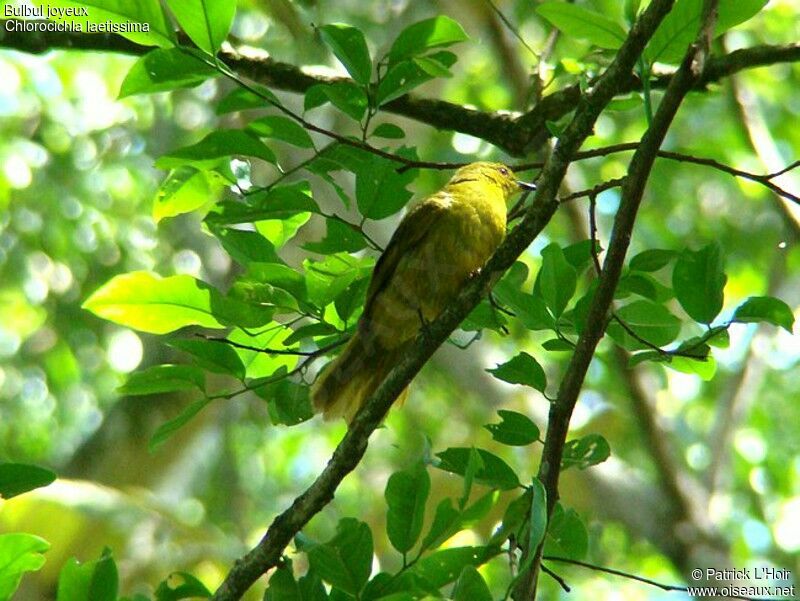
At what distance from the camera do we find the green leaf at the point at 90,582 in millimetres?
2102

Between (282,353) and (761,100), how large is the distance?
6.90m

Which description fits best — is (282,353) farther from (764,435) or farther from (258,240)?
(764,435)

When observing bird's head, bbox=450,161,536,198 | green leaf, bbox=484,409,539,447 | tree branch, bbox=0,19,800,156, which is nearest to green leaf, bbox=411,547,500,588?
green leaf, bbox=484,409,539,447

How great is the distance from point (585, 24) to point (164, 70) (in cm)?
96

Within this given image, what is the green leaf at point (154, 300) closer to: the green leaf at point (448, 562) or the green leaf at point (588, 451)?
the green leaf at point (448, 562)

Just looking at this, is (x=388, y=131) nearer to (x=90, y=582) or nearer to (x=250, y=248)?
(x=250, y=248)

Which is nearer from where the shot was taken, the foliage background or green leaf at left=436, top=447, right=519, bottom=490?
green leaf at left=436, top=447, right=519, bottom=490

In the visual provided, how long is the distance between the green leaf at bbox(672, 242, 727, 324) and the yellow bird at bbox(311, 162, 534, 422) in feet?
2.78

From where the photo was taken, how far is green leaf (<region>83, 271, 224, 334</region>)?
2.21m

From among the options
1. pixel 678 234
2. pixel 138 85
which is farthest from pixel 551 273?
pixel 678 234

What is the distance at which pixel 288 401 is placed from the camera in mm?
2404

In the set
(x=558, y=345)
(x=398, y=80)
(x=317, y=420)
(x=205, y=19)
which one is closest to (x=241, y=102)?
(x=205, y=19)

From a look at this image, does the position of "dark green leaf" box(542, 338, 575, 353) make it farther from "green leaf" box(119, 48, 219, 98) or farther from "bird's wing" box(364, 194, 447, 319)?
"green leaf" box(119, 48, 219, 98)

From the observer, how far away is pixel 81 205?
8.45 m
